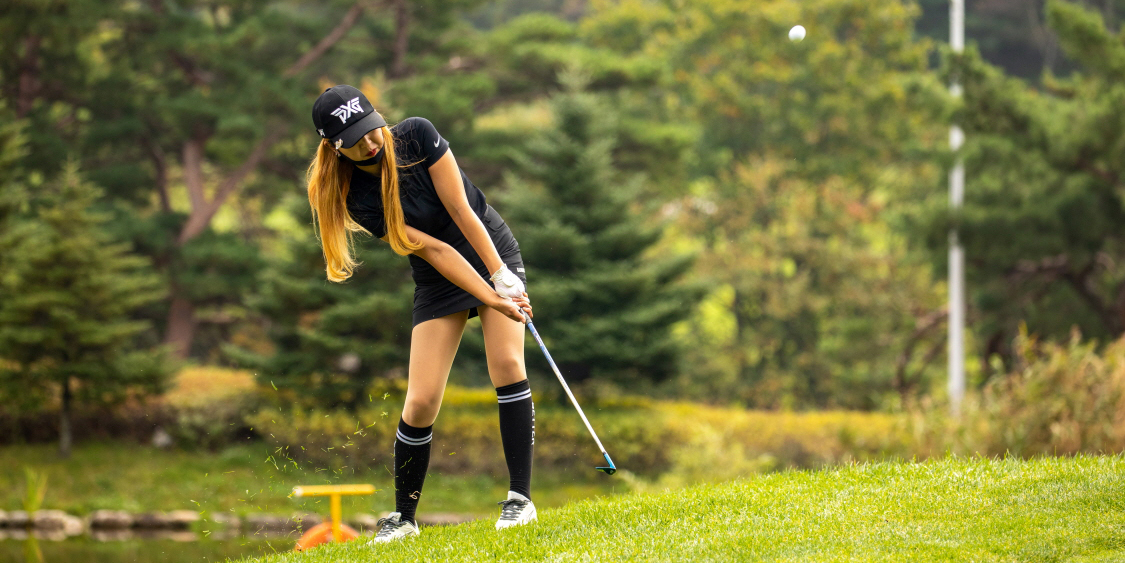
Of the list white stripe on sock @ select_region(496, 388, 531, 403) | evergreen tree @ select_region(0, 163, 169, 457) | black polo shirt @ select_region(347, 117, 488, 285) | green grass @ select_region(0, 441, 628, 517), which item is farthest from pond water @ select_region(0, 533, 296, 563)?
black polo shirt @ select_region(347, 117, 488, 285)

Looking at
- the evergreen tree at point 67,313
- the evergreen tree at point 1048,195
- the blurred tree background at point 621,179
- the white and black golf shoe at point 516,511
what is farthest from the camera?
the blurred tree background at point 621,179

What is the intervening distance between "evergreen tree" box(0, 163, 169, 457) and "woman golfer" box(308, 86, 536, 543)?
12386 mm

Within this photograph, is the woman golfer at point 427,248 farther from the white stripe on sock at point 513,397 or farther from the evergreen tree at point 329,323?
the evergreen tree at point 329,323

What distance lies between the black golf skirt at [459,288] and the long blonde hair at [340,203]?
0.21 meters

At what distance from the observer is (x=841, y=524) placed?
12.0ft

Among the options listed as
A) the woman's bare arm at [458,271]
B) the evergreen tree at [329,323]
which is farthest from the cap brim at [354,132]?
the evergreen tree at [329,323]

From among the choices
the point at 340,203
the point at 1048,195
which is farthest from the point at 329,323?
the point at 340,203

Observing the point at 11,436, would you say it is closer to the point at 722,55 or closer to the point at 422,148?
the point at 422,148

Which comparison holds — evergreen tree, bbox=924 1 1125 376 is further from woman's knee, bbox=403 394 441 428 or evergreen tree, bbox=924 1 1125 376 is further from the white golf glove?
woman's knee, bbox=403 394 441 428

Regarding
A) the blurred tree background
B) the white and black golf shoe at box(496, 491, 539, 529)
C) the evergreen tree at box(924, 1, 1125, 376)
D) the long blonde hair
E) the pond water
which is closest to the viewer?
the long blonde hair

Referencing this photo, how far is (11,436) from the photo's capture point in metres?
15.8

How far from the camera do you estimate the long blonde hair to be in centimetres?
375

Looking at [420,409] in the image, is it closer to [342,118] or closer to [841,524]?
[342,118]

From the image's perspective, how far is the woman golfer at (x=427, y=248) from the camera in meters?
3.77
